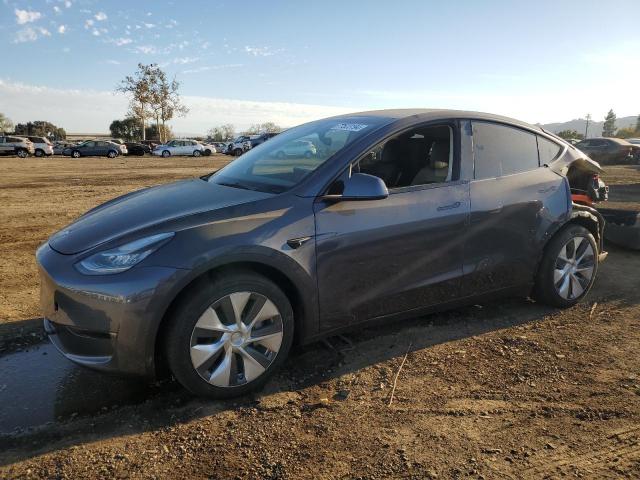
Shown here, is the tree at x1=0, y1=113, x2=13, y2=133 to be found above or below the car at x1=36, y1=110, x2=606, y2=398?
above

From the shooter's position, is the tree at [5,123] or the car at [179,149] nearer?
the car at [179,149]

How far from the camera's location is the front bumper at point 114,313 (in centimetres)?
262

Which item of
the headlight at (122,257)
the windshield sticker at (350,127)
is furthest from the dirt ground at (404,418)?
the windshield sticker at (350,127)

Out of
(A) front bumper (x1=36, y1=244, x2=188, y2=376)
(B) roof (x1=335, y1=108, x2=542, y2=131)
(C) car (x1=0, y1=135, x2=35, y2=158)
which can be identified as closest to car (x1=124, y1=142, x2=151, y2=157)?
(C) car (x1=0, y1=135, x2=35, y2=158)

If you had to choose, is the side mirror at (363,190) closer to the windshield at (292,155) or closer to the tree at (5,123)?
the windshield at (292,155)

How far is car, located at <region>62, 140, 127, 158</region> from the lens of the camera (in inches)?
1531

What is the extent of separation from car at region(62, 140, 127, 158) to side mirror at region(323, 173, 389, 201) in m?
41.0

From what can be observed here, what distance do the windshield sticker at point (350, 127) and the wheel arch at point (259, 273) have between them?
129 centimetres

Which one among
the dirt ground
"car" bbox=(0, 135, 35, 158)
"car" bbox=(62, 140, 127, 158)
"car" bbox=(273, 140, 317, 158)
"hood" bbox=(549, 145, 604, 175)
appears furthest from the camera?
"car" bbox=(62, 140, 127, 158)

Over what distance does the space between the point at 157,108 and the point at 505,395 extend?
69068 mm

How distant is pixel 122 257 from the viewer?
8.91 feet

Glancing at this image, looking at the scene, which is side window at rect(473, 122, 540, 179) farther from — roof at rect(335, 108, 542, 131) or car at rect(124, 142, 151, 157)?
car at rect(124, 142, 151, 157)

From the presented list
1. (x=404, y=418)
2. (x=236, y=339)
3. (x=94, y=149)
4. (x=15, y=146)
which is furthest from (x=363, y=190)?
(x=94, y=149)

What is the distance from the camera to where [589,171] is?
4.84m
